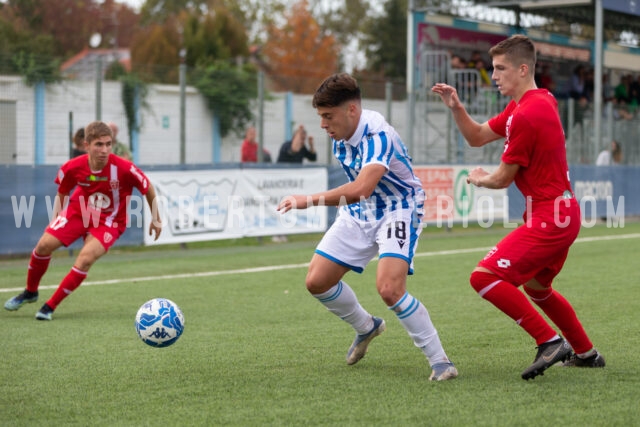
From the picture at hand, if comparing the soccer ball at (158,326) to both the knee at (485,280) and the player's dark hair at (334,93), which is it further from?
the knee at (485,280)

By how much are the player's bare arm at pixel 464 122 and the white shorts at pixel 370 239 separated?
67 centimetres

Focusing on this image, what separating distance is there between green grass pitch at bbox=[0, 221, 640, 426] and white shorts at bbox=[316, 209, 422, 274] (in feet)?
2.43

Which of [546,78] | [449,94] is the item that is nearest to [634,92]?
Answer: [546,78]

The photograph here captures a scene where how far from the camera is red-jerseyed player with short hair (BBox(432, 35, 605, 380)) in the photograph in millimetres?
5730

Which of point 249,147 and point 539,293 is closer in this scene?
point 539,293

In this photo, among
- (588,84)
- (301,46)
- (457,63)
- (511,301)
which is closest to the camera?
(511,301)

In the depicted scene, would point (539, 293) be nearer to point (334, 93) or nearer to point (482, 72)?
point (334, 93)

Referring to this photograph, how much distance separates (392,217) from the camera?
6.16 metres

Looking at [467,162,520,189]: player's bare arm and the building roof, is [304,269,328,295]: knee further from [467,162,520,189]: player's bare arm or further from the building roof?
the building roof

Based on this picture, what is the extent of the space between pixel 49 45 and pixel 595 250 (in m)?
32.9

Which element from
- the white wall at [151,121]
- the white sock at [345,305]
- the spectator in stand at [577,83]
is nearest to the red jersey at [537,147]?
the white sock at [345,305]

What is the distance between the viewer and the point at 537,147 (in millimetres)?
5758

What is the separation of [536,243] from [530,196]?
1.02ft

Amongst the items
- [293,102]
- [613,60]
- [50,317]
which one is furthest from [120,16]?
[50,317]
